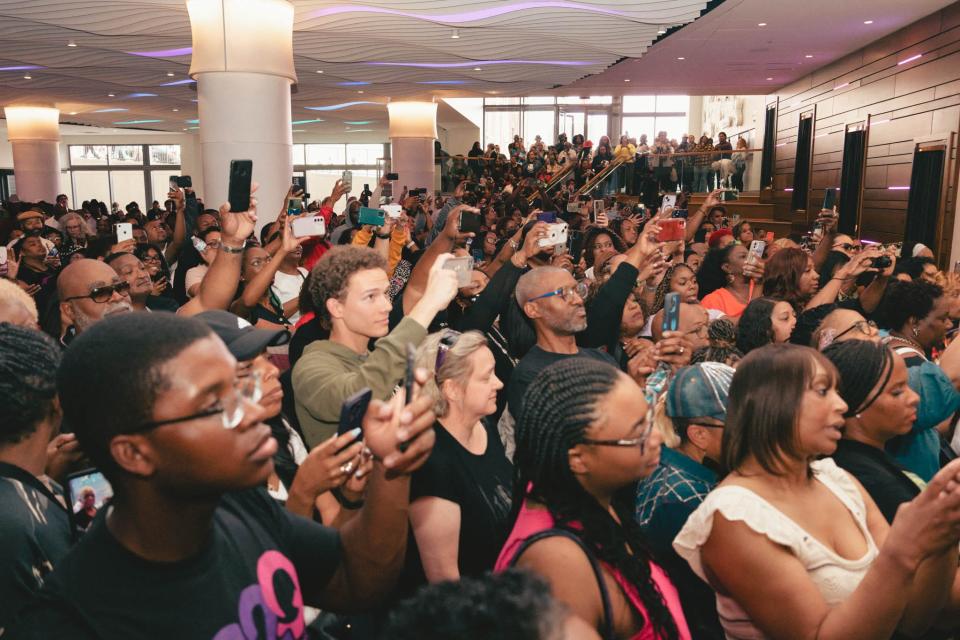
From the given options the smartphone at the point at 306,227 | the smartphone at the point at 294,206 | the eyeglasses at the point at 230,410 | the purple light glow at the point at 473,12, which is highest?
the purple light glow at the point at 473,12

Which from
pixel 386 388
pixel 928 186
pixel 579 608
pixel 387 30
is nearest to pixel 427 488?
pixel 386 388

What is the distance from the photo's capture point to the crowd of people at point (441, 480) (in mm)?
1072

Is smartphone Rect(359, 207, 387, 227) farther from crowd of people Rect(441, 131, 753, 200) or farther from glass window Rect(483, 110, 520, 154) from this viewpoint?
glass window Rect(483, 110, 520, 154)

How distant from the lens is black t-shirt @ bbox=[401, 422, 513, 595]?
6.10 ft

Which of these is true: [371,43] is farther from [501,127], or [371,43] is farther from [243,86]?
[501,127]

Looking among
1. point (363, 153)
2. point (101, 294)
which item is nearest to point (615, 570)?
point (101, 294)

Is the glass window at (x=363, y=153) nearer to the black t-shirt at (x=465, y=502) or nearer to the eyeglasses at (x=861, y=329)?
the eyeglasses at (x=861, y=329)

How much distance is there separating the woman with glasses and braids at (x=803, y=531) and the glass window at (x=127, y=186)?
101 ft

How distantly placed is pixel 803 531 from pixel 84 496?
141cm

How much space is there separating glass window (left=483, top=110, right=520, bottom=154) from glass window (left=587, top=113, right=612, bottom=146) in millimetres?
2721

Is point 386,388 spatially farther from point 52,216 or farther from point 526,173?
point 526,173

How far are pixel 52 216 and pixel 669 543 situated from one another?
1199 cm

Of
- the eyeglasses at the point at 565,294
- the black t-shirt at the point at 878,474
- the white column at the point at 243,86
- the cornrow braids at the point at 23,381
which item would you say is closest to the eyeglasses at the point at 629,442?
the black t-shirt at the point at 878,474

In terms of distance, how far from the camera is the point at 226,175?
26.5ft
